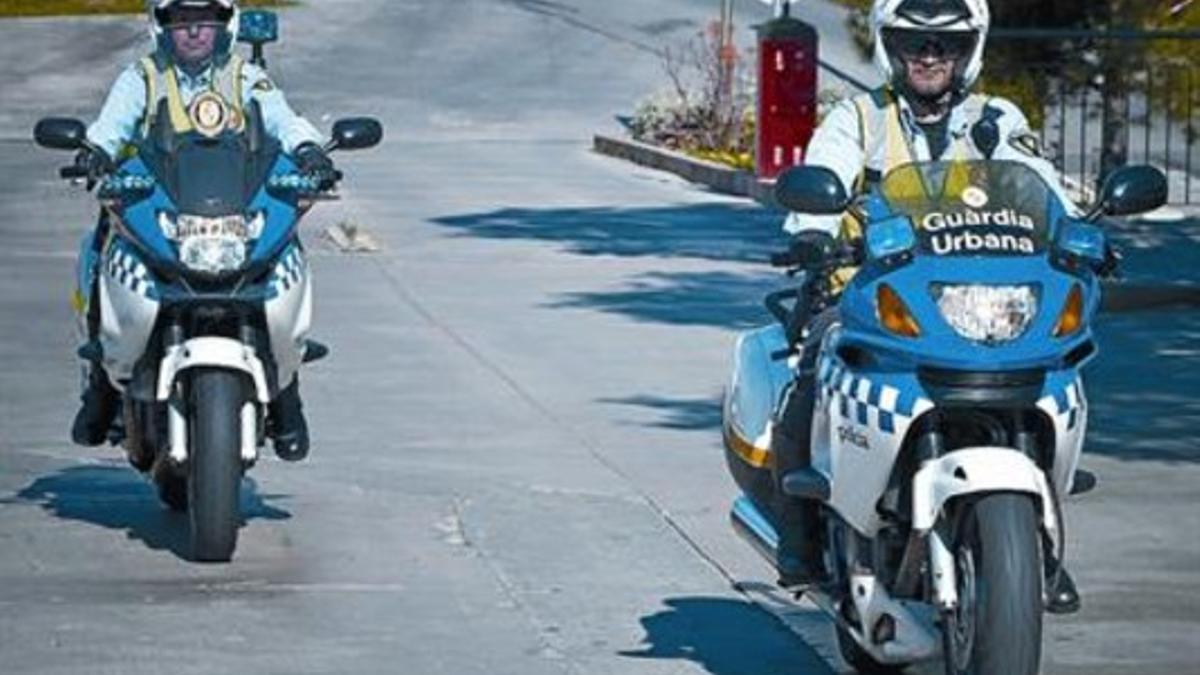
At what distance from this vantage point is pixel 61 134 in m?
11.5

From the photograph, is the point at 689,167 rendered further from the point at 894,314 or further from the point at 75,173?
the point at 894,314

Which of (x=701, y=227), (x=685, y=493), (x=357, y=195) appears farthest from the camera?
(x=357, y=195)

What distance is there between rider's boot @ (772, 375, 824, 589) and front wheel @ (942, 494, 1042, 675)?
0.94m

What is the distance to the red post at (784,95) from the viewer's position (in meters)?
26.3

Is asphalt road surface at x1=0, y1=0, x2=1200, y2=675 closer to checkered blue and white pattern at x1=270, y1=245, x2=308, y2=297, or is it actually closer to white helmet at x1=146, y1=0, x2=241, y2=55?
checkered blue and white pattern at x1=270, y1=245, x2=308, y2=297

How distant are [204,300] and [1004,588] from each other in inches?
158

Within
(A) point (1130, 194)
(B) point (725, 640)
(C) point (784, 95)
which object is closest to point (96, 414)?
(B) point (725, 640)

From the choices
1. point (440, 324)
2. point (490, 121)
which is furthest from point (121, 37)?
point (440, 324)

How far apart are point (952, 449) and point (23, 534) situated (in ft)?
14.6

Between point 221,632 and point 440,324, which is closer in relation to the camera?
point 221,632

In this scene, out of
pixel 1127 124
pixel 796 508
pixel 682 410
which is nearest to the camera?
pixel 796 508

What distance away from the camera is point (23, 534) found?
38.1 feet

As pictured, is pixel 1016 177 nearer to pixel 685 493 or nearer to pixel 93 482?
pixel 685 493

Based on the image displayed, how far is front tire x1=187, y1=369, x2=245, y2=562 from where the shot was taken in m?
10.8
